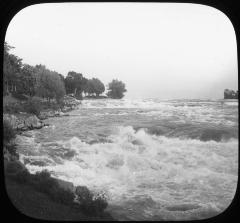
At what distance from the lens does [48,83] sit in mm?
2213

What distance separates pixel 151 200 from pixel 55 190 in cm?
57

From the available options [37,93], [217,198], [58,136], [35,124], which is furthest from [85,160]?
[217,198]

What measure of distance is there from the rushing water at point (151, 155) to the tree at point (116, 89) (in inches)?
4.0

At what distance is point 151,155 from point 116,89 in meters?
0.49

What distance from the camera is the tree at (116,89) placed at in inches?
84.1

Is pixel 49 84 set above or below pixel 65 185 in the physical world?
above

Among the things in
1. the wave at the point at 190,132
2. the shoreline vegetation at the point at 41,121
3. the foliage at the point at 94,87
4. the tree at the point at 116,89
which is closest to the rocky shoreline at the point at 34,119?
the shoreline vegetation at the point at 41,121

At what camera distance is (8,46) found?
203cm

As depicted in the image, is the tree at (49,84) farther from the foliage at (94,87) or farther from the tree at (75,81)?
the foliage at (94,87)

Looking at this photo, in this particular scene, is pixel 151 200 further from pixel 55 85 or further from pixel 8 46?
pixel 8 46

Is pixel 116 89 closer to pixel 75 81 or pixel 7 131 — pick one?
pixel 75 81

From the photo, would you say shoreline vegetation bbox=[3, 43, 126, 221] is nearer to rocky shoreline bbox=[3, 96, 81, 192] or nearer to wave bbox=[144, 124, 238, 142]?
rocky shoreline bbox=[3, 96, 81, 192]

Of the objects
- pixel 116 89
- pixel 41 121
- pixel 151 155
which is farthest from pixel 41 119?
pixel 151 155

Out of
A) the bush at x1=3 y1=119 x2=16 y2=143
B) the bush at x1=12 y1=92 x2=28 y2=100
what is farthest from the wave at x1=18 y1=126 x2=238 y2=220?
the bush at x1=12 y1=92 x2=28 y2=100
